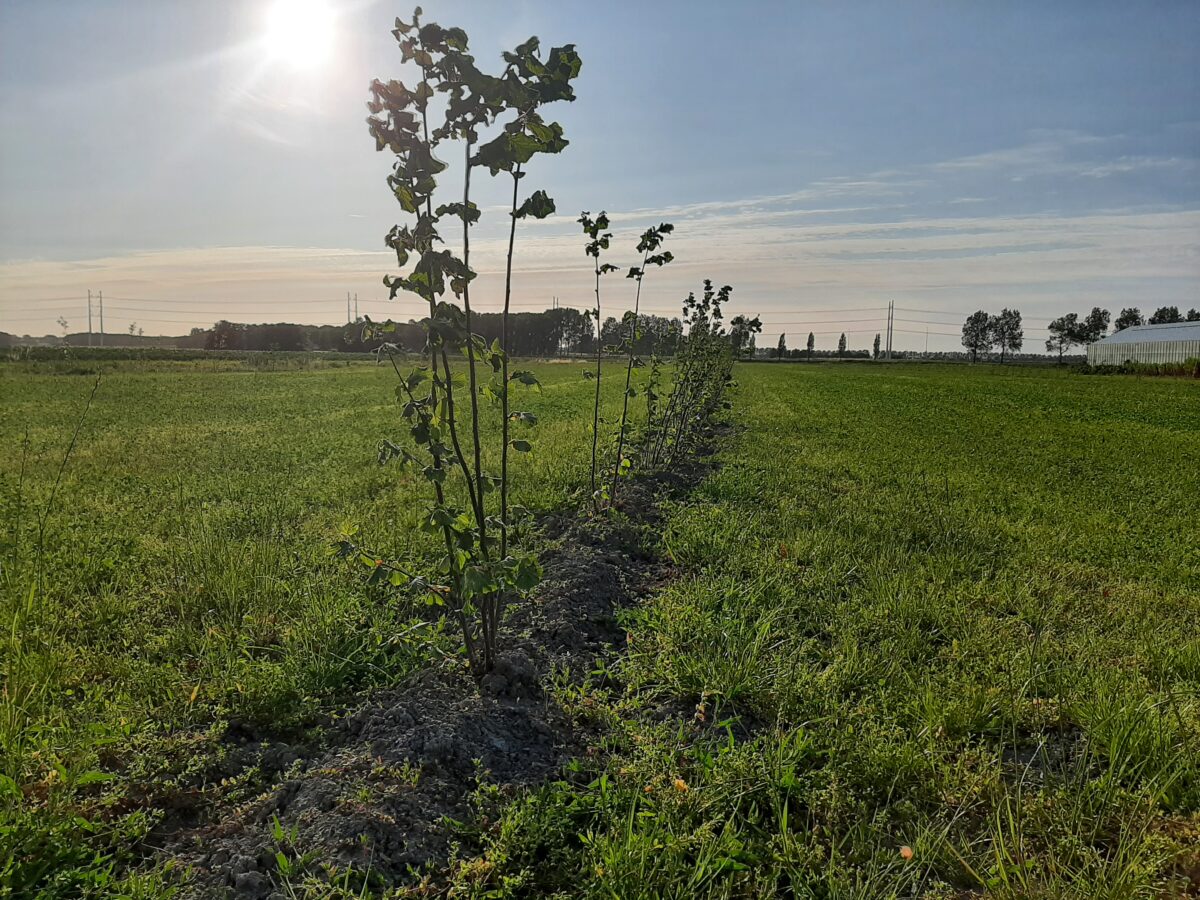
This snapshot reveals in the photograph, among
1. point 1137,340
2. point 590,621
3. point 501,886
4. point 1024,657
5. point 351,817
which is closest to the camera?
point 501,886

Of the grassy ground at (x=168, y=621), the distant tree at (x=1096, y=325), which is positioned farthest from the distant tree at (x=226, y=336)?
the distant tree at (x=1096, y=325)

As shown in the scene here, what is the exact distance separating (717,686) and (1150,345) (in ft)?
205

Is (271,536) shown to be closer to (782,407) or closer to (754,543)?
(754,543)

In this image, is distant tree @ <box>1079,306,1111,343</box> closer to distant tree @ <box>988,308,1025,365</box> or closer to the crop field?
distant tree @ <box>988,308,1025,365</box>

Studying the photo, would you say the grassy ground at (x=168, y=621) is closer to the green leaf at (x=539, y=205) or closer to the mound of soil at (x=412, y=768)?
the mound of soil at (x=412, y=768)

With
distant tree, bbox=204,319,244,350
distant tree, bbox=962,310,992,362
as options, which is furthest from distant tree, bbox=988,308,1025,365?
distant tree, bbox=204,319,244,350

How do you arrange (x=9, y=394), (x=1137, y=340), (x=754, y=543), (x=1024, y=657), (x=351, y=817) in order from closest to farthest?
(x=351, y=817) < (x=1024, y=657) < (x=754, y=543) < (x=9, y=394) < (x=1137, y=340)

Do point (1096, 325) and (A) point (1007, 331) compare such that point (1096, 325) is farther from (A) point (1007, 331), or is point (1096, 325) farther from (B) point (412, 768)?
(B) point (412, 768)

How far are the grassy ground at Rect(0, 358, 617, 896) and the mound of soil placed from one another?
0.25 metres

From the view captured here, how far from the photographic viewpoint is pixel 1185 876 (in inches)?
82.7

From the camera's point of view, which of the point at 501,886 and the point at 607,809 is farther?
the point at 607,809

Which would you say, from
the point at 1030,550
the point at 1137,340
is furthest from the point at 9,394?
the point at 1137,340

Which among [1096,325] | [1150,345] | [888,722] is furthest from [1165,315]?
[888,722]

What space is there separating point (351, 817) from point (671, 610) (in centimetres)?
222
